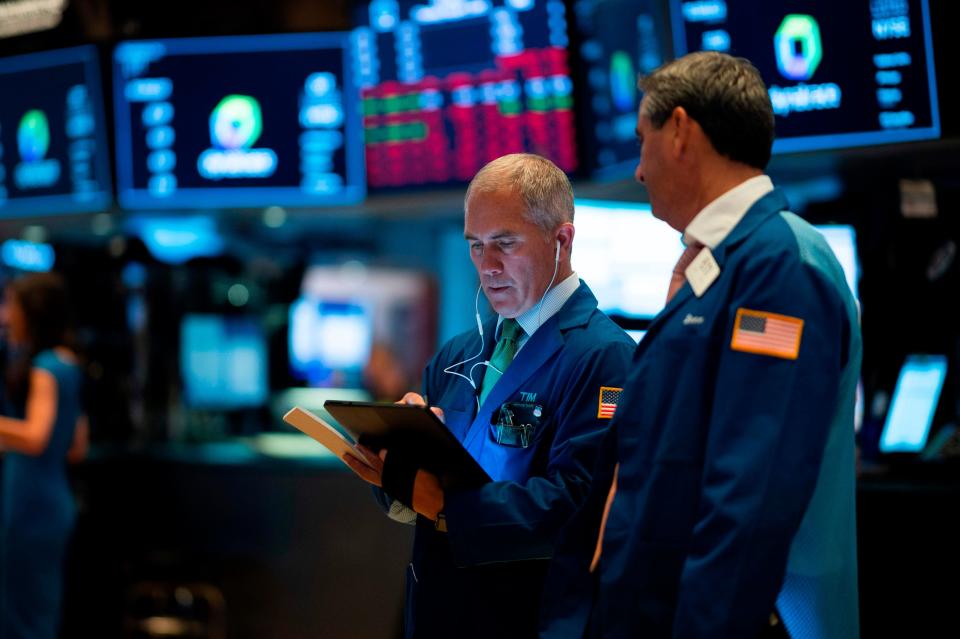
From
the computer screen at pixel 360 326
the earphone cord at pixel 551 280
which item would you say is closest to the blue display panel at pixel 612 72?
the earphone cord at pixel 551 280

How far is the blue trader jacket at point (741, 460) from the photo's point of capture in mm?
1382

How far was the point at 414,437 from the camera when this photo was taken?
6.02 feet

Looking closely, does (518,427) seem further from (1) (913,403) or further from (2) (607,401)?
(1) (913,403)

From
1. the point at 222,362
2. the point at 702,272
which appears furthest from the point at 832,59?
the point at 222,362

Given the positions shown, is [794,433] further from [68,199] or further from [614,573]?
[68,199]

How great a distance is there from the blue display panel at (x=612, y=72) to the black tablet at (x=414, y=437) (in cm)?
180

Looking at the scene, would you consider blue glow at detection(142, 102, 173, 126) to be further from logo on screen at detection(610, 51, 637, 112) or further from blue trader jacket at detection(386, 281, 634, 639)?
blue trader jacket at detection(386, 281, 634, 639)

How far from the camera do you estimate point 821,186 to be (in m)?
3.76

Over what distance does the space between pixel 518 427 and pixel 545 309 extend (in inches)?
9.4

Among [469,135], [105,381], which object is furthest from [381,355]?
[469,135]

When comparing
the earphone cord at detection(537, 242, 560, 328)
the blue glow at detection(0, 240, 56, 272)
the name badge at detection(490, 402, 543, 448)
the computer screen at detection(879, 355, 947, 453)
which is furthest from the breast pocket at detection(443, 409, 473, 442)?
the blue glow at detection(0, 240, 56, 272)

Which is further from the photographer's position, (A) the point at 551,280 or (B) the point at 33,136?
(B) the point at 33,136

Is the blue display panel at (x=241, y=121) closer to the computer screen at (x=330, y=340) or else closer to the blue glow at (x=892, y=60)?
the blue glow at (x=892, y=60)

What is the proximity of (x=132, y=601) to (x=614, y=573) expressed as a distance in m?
3.70
